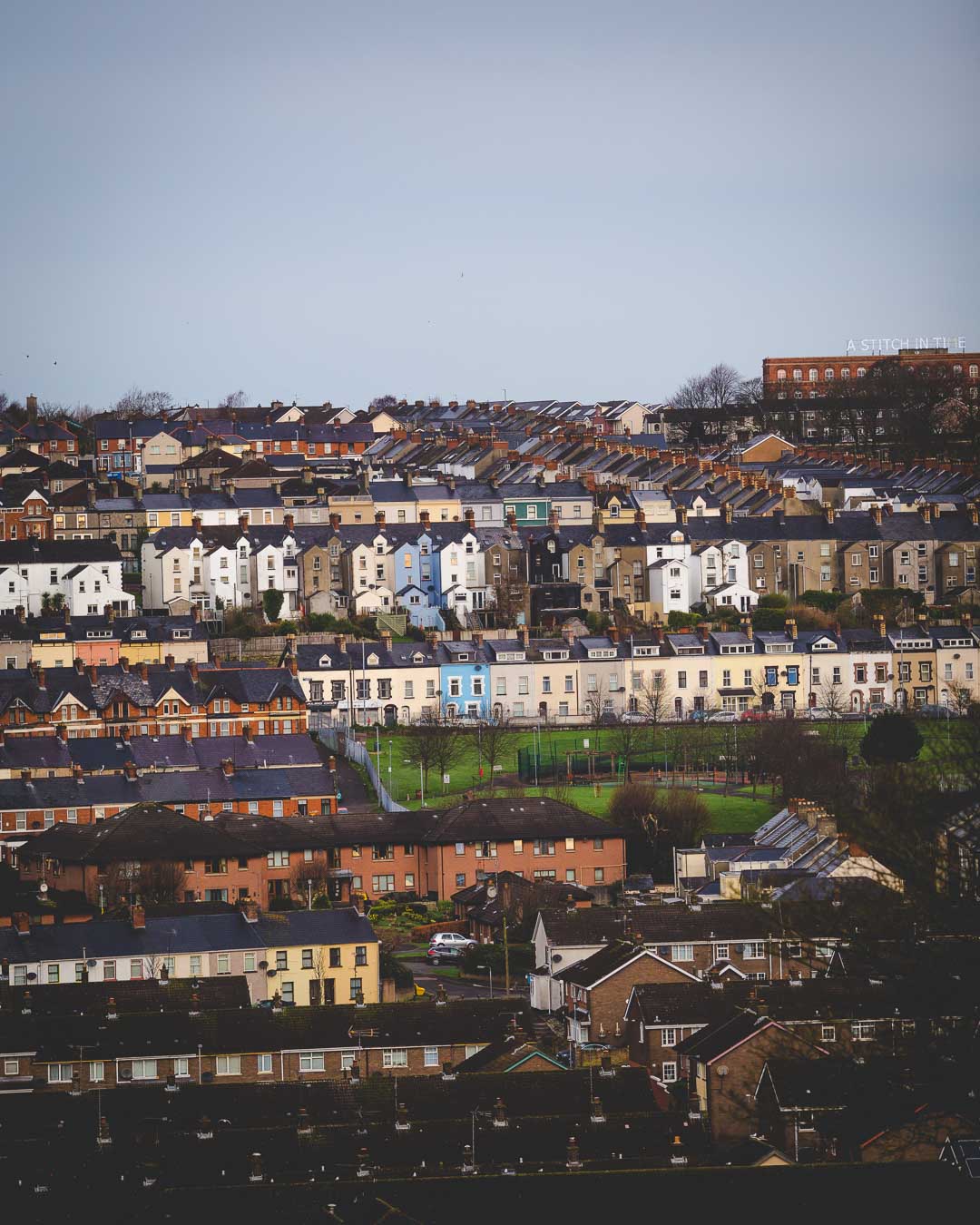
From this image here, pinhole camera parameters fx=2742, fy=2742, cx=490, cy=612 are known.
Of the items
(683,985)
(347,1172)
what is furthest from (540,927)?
(347,1172)

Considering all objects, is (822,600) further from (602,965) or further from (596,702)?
(602,965)

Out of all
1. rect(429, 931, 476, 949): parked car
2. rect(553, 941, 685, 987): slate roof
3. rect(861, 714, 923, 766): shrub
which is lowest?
rect(429, 931, 476, 949): parked car

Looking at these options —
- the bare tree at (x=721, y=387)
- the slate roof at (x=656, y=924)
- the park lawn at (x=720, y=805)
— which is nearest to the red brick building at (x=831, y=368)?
the bare tree at (x=721, y=387)


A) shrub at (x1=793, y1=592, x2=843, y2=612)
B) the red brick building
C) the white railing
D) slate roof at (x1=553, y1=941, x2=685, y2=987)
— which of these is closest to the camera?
slate roof at (x1=553, y1=941, x2=685, y2=987)

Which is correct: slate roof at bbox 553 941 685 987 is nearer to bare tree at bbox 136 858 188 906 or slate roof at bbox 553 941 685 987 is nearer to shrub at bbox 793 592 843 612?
bare tree at bbox 136 858 188 906

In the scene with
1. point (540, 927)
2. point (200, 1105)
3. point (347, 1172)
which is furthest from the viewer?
point (540, 927)

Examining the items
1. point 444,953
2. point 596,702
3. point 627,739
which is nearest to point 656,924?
point 444,953

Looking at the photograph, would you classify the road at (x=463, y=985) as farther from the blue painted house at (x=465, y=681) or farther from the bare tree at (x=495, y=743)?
the blue painted house at (x=465, y=681)

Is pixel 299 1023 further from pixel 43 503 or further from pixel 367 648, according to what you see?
pixel 43 503

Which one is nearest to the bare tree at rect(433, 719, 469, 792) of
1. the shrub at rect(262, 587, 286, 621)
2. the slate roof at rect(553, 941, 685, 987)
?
the shrub at rect(262, 587, 286, 621)
